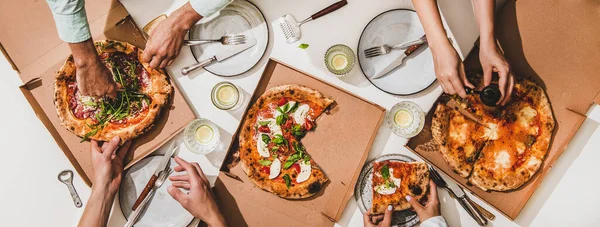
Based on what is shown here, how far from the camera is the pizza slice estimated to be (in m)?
2.50

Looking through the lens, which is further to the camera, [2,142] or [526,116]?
[2,142]

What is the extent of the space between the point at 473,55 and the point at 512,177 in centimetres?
82

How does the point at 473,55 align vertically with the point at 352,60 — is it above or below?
above

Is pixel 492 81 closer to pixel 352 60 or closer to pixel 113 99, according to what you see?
pixel 352 60

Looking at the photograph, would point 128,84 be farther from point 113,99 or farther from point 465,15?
point 465,15

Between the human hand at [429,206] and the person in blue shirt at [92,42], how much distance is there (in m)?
1.76

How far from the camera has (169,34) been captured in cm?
243

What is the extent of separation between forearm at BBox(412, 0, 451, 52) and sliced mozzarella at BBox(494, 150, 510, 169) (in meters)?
0.83

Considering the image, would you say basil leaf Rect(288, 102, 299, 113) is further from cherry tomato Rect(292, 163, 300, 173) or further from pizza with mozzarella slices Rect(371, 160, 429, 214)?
pizza with mozzarella slices Rect(371, 160, 429, 214)

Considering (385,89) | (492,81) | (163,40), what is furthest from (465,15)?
(163,40)

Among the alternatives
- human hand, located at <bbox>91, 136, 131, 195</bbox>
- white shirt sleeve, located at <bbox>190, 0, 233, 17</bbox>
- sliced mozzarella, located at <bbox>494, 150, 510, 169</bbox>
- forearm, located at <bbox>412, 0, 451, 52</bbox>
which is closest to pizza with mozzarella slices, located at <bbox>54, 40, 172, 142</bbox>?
human hand, located at <bbox>91, 136, 131, 195</bbox>

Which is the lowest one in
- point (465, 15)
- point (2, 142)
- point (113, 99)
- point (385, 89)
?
point (2, 142)

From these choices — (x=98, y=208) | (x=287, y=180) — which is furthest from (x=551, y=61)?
(x=98, y=208)

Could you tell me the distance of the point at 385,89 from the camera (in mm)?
2547
